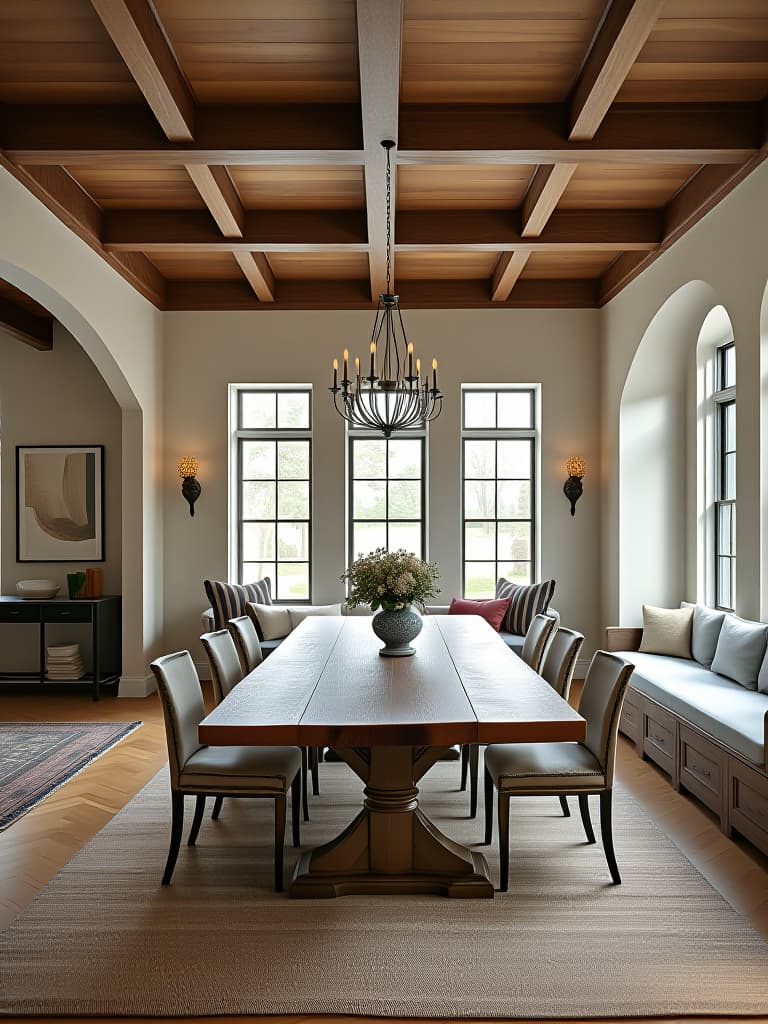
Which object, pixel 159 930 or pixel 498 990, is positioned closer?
pixel 498 990

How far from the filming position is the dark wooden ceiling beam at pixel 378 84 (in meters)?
2.92

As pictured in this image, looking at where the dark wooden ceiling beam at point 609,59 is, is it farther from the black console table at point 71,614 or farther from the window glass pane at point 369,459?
the black console table at point 71,614

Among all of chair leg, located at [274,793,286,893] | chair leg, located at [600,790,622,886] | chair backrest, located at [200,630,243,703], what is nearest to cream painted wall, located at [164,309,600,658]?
chair backrest, located at [200,630,243,703]

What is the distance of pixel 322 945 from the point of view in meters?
2.58

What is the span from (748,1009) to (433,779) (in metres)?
2.28

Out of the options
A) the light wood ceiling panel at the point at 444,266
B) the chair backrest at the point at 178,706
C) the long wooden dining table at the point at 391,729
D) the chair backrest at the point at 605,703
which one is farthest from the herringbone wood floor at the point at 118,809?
the light wood ceiling panel at the point at 444,266

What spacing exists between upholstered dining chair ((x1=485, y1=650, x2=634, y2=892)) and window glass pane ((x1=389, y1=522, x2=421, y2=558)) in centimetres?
389

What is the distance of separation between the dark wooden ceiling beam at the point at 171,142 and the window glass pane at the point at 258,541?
369 cm

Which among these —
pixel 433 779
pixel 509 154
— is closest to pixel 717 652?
pixel 433 779

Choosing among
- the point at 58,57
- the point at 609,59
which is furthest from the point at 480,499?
the point at 58,57

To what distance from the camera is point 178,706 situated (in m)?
3.14

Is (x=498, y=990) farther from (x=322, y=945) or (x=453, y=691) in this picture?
(x=453, y=691)

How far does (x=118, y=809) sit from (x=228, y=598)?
8.07 ft

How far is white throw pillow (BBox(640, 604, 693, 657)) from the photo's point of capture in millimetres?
5402
